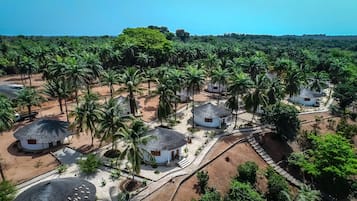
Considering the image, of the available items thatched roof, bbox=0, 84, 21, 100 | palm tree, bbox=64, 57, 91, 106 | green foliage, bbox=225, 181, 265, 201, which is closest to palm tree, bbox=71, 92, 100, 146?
palm tree, bbox=64, 57, 91, 106

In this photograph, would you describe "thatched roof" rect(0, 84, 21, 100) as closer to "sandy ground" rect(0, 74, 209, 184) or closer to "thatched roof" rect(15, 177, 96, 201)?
"sandy ground" rect(0, 74, 209, 184)

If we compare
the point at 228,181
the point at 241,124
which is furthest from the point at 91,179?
the point at 241,124

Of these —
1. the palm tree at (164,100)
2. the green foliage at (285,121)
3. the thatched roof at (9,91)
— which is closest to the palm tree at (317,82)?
the green foliage at (285,121)

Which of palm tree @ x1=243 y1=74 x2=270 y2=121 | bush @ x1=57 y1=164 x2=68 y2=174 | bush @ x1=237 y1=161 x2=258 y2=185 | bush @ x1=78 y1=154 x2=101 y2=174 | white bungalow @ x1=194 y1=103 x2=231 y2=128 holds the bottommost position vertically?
bush @ x1=237 y1=161 x2=258 y2=185

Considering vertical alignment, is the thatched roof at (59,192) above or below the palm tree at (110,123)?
below

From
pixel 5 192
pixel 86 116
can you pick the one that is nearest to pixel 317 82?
pixel 86 116

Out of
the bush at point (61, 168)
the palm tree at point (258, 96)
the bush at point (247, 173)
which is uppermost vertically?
the palm tree at point (258, 96)

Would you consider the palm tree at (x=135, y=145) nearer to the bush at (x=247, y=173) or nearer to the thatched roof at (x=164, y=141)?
the thatched roof at (x=164, y=141)

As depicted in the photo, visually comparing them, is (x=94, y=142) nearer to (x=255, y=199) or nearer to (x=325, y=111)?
(x=255, y=199)
